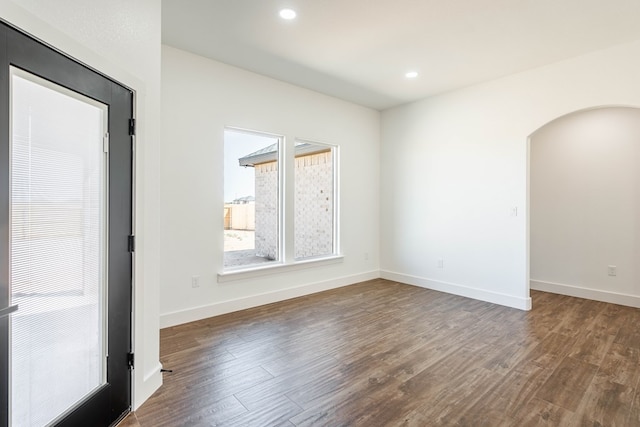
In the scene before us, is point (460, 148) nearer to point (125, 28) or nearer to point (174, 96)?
point (174, 96)

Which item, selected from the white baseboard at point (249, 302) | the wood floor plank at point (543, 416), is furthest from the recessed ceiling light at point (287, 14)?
the wood floor plank at point (543, 416)

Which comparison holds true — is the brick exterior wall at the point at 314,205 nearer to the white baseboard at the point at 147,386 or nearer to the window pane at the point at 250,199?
the window pane at the point at 250,199

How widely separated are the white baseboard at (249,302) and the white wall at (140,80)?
1260 mm

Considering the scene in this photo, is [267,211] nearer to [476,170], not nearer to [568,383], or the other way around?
[476,170]

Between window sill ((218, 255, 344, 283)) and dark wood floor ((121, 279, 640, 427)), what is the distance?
44cm

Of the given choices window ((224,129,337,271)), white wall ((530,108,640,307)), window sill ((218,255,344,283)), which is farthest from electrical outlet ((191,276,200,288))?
white wall ((530,108,640,307))

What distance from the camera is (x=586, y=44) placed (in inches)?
129

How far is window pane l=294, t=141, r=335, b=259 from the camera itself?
4.85 metres

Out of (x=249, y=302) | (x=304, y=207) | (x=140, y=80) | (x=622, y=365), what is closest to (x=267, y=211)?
(x=304, y=207)

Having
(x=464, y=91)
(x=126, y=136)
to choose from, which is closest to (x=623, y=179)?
(x=464, y=91)

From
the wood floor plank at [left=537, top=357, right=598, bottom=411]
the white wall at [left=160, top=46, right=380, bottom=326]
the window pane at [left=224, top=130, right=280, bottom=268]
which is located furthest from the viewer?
the window pane at [left=224, top=130, right=280, bottom=268]

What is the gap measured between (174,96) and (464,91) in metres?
3.82

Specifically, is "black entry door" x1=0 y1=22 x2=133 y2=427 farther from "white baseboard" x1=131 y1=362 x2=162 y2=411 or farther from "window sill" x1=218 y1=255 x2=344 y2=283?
"window sill" x1=218 y1=255 x2=344 y2=283

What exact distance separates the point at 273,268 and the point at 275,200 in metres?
0.94
